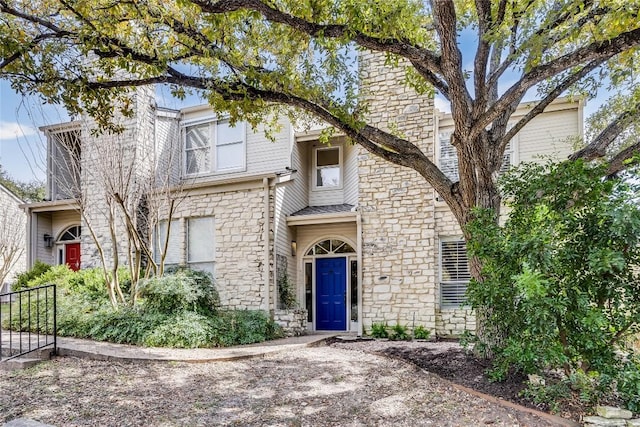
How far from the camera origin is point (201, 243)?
11.4m

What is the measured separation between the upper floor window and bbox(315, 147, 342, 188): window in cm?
215

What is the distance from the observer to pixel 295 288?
11.6m

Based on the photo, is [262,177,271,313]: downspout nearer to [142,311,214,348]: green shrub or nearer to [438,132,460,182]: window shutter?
[142,311,214,348]: green shrub

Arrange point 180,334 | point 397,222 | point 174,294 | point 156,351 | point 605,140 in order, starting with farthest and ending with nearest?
point 397,222 < point 174,294 < point 180,334 < point 156,351 < point 605,140

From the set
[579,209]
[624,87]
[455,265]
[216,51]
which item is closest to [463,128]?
[579,209]

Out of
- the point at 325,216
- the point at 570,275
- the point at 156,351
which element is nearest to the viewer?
the point at 570,275

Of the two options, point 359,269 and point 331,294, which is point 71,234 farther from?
point 359,269

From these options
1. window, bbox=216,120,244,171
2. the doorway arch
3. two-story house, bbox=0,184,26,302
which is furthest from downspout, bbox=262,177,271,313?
two-story house, bbox=0,184,26,302

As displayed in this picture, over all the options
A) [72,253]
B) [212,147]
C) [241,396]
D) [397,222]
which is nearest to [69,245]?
[72,253]

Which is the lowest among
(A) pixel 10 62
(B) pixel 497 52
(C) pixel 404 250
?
(C) pixel 404 250

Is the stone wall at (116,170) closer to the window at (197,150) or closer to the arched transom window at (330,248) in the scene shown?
the window at (197,150)

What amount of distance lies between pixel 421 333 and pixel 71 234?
11196 mm

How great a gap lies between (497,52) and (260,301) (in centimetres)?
727

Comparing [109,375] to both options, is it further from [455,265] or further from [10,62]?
[455,265]
